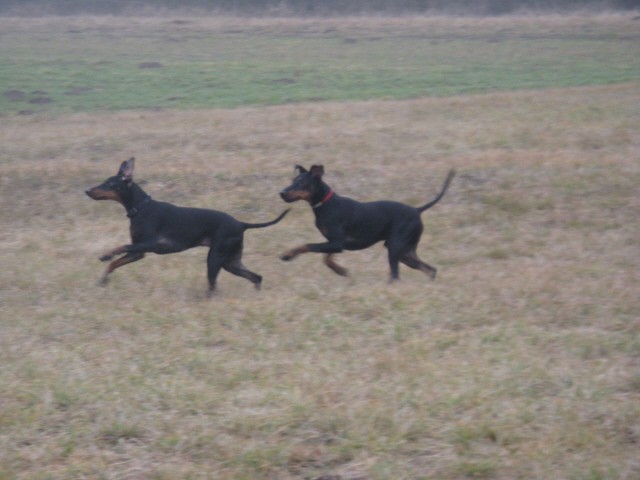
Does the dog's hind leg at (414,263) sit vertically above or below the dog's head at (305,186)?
below

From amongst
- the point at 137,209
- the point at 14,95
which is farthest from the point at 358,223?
the point at 14,95

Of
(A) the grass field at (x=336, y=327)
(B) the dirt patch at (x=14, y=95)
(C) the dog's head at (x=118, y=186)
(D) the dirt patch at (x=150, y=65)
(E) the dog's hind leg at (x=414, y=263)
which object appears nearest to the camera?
(A) the grass field at (x=336, y=327)

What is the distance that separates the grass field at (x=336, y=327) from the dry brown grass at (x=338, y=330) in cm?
2

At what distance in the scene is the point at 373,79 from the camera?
21.2 m

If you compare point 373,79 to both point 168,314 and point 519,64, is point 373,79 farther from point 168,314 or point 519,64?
point 168,314

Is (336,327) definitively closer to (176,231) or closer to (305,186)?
(305,186)

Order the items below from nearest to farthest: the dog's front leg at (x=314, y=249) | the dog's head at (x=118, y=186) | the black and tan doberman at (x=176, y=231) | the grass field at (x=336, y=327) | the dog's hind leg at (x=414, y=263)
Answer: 1. the grass field at (x=336, y=327)
2. the black and tan doberman at (x=176, y=231)
3. the dog's front leg at (x=314, y=249)
4. the dog's head at (x=118, y=186)
5. the dog's hind leg at (x=414, y=263)

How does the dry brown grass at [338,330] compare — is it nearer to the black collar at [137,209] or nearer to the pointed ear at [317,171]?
the black collar at [137,209]

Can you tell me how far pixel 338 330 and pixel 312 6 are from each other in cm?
2973

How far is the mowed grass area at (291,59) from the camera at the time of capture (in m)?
19.8

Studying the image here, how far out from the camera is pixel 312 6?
3512 centimetres

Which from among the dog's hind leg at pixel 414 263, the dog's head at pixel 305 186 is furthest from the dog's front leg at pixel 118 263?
the dog's hind leg at pixel 414 263

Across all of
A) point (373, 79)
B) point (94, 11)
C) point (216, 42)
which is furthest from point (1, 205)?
point (94, 11)

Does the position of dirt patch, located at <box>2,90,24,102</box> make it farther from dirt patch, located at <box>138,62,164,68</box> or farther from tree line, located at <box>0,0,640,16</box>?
tree line, located at <box>0,0,640,16</box>
